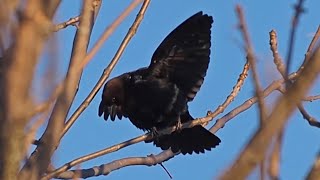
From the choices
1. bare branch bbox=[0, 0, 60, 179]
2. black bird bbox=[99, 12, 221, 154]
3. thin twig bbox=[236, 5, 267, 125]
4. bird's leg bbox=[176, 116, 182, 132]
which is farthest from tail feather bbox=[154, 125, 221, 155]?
bare branch bbox=[0, 0, 60, 179]

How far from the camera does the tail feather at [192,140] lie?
394 centimetres

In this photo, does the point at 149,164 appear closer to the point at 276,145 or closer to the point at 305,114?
the point at 305,114

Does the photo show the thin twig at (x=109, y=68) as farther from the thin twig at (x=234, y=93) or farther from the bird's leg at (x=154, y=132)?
the bird's leg at (x=154, y=132)

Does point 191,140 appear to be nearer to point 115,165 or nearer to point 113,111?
point 113,111

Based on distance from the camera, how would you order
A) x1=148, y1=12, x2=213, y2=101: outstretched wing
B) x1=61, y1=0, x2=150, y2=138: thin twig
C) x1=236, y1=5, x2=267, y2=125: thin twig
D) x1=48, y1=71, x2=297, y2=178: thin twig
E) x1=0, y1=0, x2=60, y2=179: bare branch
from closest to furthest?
1. x1=0, y1=0, x2=60, y2=179: bare branch
2. x1=236, y1=5, x2=267, y2=125: thin twig
3. x1=61, y1=0, x2=150, y2=138: thin twig
4. x1=48, y1=71, x2=297, y2=178: thin twig
5. x1=148, y1=12, x2=213, y2=101: outstretched wing

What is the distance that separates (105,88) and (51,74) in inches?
127

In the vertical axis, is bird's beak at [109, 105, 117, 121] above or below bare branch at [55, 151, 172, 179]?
above

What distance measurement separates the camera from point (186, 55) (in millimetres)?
3982

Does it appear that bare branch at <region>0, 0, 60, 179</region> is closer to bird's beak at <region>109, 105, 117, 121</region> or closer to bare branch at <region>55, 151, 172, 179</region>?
bare branch at <region>55, 151, 172, 179</region>

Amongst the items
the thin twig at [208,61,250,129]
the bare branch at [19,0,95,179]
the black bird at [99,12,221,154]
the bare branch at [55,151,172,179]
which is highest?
the black bird at [99,12,221,154]

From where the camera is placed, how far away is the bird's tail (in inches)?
155

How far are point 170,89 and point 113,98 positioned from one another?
0.32m

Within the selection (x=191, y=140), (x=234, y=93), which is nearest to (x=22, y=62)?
(x=234, y=93)

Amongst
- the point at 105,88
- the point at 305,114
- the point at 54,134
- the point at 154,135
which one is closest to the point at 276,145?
the point at 54,134
